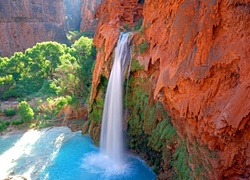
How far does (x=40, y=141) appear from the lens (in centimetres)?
1611

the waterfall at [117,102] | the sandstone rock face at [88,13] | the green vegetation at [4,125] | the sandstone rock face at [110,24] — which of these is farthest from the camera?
the sandstone rock face at [88,13]

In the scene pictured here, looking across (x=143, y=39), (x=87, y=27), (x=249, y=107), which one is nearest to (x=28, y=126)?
(x=143, y=39)

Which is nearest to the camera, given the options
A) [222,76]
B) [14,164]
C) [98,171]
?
[222,76]

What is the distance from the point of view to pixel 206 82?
759 centimetres

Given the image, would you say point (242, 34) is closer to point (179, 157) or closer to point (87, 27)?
point (179, 157)

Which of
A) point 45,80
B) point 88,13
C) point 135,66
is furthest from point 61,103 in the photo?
point 88,13

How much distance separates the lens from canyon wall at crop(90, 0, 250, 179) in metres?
6.52

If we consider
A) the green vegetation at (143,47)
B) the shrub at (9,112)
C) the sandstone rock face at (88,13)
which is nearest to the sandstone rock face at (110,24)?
the green vegetation at (143,47)

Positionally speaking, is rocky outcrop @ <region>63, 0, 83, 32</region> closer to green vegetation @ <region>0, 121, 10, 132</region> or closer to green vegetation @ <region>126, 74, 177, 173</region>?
green vegetation @ <region>0, 121, 10, 132</region>

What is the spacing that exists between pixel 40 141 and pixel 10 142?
222 cm

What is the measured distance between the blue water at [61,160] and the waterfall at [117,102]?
781 millimetres

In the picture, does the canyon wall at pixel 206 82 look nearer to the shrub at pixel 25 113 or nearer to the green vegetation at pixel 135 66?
the green vegetation at pixel 135 66

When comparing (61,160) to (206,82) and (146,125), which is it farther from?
(206,82)

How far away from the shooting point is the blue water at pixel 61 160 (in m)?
11.8
